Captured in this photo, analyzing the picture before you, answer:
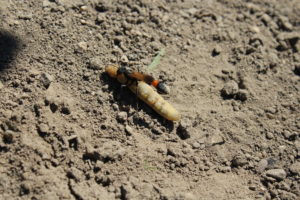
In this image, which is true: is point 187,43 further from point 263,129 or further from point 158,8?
point 263,129

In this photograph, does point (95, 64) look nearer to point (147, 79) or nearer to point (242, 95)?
point (147, 79)

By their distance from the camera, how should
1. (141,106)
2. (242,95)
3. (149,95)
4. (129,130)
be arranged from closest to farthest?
(129,130)
(149,95)
(141,106)
(242,95)

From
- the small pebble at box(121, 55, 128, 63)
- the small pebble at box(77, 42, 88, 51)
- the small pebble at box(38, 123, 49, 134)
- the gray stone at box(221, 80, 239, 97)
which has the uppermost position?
the gray stone at box(221, 80, 239, 97)

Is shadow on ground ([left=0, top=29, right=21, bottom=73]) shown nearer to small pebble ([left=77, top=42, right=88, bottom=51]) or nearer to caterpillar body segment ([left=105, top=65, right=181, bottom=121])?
small pebble ([left=77, top=42, right=88, bottom=51])

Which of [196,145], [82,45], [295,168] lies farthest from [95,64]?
[295,168]

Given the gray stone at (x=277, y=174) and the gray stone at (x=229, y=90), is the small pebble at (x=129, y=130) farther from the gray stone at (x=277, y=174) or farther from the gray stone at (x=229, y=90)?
the gray stone at (x=277, y=174)

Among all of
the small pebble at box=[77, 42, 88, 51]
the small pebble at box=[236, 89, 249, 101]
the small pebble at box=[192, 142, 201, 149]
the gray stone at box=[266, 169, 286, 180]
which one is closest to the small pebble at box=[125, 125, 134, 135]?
the small pebble at box=[192, 142, 201, 149]
